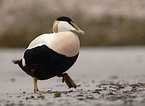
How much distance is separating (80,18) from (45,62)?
183ft

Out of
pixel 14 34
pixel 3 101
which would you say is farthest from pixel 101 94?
pixel 14 34

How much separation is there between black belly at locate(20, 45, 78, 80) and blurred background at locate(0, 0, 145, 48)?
159 ft

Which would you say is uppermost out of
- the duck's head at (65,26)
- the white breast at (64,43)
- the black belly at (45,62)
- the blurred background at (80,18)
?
the blurred background at (80,18)

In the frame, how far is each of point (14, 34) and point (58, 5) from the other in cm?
974

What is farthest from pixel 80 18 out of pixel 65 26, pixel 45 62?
pixel 45 62

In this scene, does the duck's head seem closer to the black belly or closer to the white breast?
the white breast

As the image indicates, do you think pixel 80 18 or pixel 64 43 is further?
pixel 80 18

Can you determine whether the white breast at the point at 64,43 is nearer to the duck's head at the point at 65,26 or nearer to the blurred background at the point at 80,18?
the duck's head at the point at 65,26

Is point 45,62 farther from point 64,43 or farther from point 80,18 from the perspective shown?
point 80,18

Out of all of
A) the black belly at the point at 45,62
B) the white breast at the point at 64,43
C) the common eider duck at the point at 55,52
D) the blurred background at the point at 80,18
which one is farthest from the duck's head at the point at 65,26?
the blurred background at the point at 80,18

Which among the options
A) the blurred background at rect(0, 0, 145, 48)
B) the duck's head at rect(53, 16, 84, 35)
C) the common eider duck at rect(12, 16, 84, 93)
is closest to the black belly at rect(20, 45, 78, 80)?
the common eider duck at rect(12, 16, 84, 93)

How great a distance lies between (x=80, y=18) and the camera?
204 feet

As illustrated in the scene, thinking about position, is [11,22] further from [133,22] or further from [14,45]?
[133,22]

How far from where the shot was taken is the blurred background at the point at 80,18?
57.7 m
